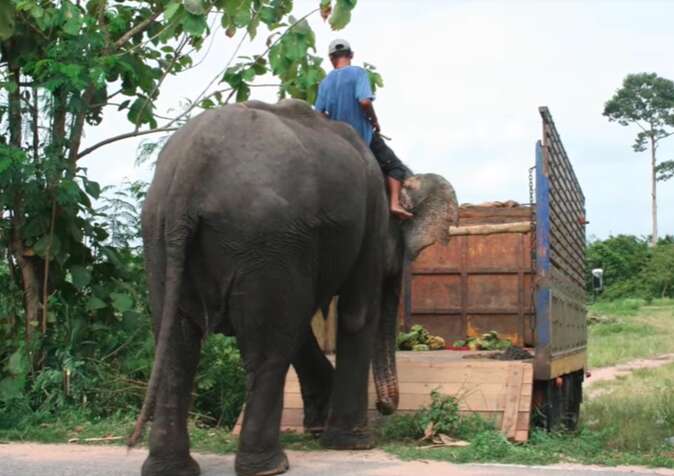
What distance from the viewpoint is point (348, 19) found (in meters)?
7.71

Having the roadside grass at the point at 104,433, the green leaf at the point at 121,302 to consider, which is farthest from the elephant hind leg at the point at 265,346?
the green leaf at the point at 121,302

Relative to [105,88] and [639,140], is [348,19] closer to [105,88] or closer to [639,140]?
[105,88]

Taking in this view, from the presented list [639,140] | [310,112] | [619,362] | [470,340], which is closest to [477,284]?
[470,340]

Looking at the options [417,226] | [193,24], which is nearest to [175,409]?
[417,226]

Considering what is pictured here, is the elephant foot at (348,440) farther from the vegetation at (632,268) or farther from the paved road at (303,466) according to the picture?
the vegetation at (632,268)

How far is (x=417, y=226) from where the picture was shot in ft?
23.6

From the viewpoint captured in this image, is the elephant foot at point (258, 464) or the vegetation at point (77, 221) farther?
the vegetation at point (77, 221)

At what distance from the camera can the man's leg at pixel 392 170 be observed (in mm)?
7066

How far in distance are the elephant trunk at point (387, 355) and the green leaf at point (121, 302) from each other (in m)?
2.19

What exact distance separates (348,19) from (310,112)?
1813mm

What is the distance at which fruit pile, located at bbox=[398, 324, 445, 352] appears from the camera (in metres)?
9.62

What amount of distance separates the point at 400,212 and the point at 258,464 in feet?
7.48

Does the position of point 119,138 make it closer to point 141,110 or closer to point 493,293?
point 141,110

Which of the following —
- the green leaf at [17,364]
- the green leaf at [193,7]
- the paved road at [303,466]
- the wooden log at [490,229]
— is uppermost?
the green leaf at [193,7]
